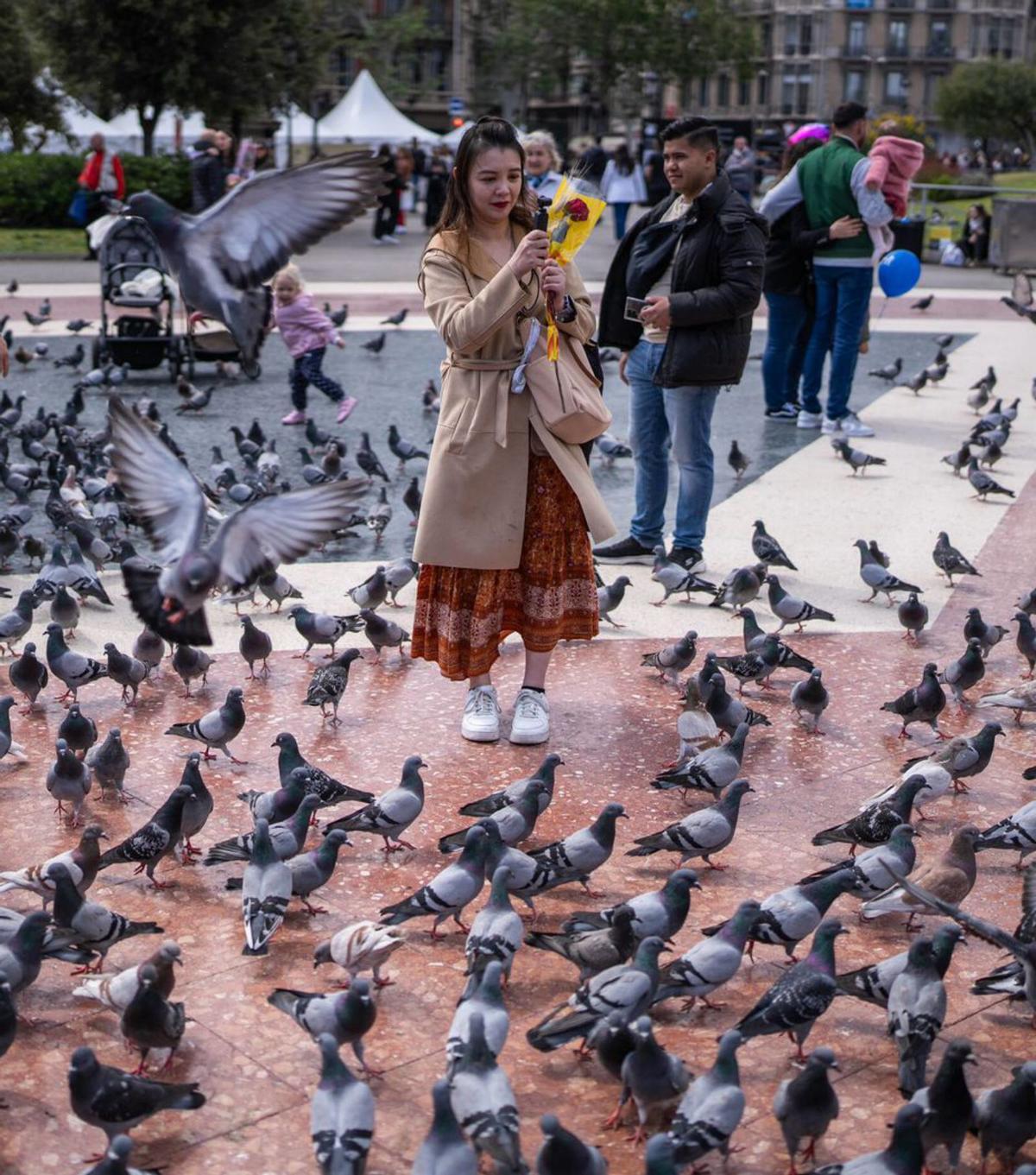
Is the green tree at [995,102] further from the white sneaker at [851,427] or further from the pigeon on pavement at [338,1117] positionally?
the pigeon on pavement at [338,1117]

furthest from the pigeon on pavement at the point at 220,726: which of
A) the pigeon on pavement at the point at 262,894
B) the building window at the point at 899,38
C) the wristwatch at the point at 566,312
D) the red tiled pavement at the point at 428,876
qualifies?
the building window at the point at 899,38

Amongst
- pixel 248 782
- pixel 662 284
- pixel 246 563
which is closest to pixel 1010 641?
pixel 662 284

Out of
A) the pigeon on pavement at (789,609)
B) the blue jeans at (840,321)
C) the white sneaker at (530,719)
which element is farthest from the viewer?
the blue jeans at (840,321)

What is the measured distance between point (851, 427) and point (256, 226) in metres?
7.45

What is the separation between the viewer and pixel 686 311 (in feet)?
23.6

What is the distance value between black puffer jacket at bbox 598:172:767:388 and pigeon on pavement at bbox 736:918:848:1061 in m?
3.98

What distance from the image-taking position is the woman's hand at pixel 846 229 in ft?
35.3

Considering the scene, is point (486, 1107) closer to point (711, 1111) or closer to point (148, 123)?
point (711, 1111)

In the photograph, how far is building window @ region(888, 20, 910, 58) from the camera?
95812 millimetres

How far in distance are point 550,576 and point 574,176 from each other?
1439 mm

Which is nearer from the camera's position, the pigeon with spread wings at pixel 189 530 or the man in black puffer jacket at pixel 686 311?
the pigeon with spread wings at pixel 189 530

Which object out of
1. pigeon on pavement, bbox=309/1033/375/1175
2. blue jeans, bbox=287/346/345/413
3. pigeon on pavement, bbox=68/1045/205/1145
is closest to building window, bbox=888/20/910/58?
blue jeans, bbox=287/346/345/413

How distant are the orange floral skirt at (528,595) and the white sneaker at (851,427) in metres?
6.26

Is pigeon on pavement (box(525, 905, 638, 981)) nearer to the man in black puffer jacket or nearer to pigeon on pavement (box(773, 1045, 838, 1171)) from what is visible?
pigeon on pavement (box(773, 1045, 838, 1171))
